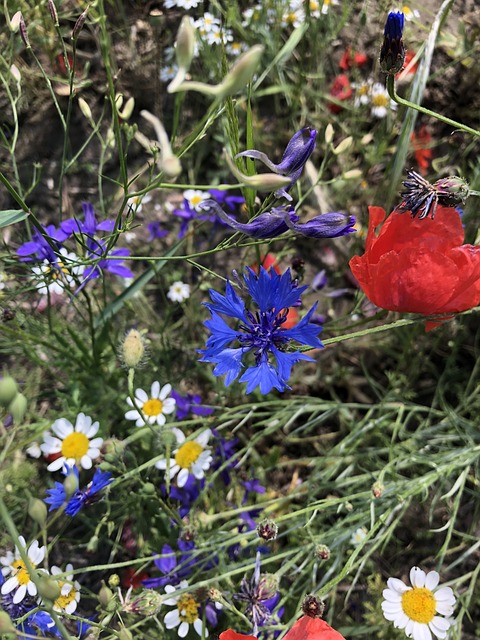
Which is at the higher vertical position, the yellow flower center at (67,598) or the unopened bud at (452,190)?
the unopened bud at (452,190)

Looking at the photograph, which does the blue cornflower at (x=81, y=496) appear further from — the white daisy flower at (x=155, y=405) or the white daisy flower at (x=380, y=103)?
the white daisy flower at (x=380, y=103)

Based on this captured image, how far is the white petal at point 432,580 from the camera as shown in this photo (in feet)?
3.53

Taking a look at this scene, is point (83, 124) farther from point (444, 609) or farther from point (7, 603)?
point (444, 609)

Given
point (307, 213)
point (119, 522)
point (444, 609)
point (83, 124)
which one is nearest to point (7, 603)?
point (119, 522)

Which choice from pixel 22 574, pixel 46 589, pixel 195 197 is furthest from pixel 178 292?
pixel 46 589

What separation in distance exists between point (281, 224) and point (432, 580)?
742mm

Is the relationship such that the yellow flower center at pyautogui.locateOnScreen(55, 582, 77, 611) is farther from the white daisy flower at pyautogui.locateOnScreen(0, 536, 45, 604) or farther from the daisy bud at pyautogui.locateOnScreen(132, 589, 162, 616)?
the daisy bud at pyautogui.locateOnScreen(132, 589, 162, 616)

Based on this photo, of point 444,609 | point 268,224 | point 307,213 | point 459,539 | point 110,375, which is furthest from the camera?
point 307,213

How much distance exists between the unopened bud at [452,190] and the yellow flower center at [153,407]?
71cm

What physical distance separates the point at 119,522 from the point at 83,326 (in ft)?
1.69

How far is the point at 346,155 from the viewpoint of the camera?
1820 millimetres

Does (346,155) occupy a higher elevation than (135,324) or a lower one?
higher

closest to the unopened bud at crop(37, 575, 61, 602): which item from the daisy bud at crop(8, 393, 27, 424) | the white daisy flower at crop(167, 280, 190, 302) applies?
the daisy bud at crop(8, 393, 27, 424)

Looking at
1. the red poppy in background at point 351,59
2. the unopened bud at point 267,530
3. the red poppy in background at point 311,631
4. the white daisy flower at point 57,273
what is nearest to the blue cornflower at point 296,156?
the white daisy flower at point 57,273
